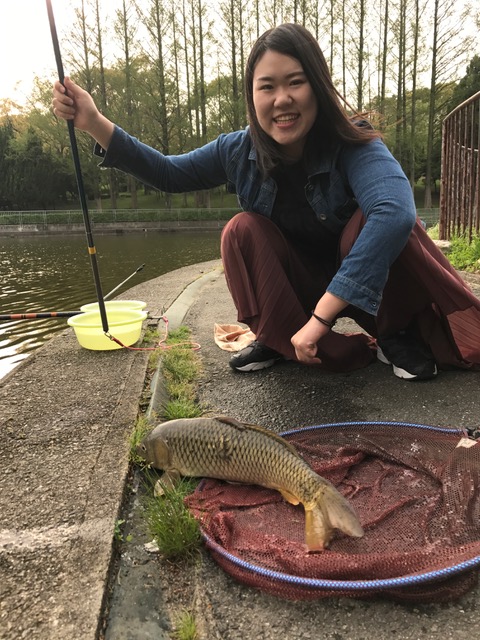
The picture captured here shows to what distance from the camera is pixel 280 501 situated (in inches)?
63.1

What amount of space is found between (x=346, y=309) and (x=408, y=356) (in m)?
0.41

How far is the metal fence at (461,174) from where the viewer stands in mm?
6062

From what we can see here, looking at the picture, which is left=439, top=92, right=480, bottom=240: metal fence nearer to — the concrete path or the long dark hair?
the long dark hair

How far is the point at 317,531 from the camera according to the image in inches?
53.2

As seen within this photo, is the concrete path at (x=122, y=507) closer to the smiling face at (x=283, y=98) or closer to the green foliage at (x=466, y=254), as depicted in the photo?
the smiling face at (x=283, y=98)

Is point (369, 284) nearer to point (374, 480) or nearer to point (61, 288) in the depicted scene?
point (374, 480)

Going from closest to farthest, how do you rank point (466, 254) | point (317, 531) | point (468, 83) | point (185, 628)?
point (185, 628), point (317, 531), point (466, 254), point (468, 83)

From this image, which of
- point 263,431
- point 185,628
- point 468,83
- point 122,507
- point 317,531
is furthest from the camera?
point 468,83

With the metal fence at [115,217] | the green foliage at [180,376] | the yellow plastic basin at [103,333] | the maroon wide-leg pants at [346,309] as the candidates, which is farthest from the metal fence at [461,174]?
the metal fence at [115,217]

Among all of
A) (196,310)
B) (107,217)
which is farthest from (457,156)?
(107,217)

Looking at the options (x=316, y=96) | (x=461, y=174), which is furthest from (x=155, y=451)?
(x=461, y=174)

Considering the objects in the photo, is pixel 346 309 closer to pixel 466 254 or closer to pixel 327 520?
pixel 327 520

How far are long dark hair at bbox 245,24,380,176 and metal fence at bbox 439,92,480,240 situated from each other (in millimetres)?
4236

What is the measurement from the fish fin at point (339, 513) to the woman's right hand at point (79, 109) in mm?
1927
